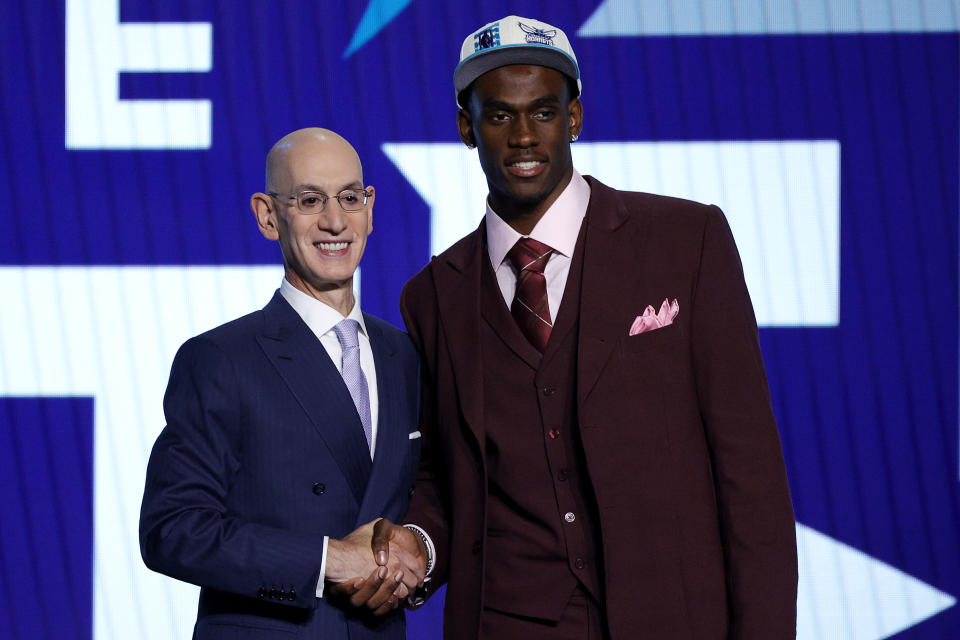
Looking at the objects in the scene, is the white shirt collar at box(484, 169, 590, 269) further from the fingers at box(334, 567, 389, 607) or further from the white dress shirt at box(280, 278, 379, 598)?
the fingers at box(334, 567, 389, 607)

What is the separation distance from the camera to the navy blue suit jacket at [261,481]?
1607 millimetres

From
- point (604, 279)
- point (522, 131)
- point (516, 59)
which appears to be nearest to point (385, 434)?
point (604, 279)

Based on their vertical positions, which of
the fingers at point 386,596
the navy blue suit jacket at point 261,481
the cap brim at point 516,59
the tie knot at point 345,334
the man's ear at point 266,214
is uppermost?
the cap brim at point 516,59

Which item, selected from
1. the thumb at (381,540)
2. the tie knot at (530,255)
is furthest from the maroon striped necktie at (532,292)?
the thumb at (381,540)

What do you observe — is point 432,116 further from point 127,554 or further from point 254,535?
point 254,535

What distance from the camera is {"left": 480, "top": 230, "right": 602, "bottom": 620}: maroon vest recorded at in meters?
1.63

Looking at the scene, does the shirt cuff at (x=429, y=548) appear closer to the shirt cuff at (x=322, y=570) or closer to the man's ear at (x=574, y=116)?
the shirt cuff at (x=322, y=570)

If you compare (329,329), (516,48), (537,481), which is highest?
(516,48)

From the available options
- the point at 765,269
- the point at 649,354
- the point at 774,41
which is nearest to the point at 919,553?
the point at 765,269

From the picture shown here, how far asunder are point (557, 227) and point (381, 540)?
1.95 feet

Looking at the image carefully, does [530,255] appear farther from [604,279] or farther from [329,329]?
[329,329]

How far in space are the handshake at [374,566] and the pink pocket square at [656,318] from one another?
0.51 metres

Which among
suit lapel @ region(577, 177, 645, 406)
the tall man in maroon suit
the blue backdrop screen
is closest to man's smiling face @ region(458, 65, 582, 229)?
the tall man in maroon suit

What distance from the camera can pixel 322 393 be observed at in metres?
1.71
